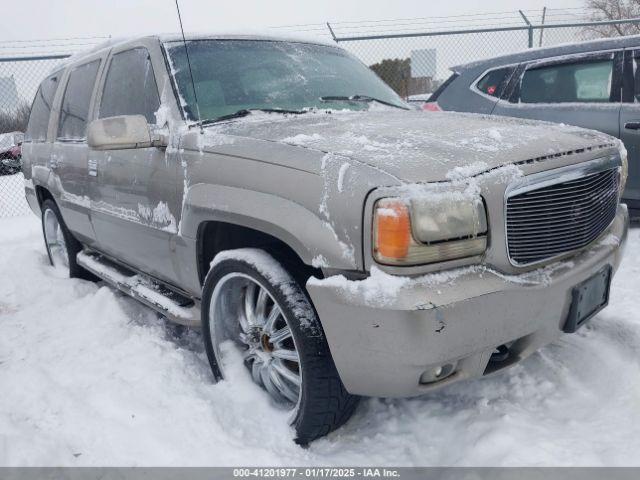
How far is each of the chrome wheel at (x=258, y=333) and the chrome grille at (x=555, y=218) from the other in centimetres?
99

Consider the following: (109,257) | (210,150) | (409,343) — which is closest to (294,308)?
(409,343)

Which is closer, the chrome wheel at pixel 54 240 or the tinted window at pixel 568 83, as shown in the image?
the chrome wheel at pixel 54 240

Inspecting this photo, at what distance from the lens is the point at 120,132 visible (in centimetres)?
253

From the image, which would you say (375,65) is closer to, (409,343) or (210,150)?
(210,150)

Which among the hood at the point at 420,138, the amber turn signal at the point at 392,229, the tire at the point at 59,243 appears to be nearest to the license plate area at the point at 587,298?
the hood at the point at 420,138

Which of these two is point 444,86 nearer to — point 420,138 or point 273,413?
point 420,138

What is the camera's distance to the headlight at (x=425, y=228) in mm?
1728

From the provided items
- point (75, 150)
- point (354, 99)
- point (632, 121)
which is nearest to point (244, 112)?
point (354, 99)

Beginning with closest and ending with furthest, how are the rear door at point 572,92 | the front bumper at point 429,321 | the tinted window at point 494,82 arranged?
the front bumper at point 429,321 < the rear door at point 572,92 < the tinted window at point 494,82

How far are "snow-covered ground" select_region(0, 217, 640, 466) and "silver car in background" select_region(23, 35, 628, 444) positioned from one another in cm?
18

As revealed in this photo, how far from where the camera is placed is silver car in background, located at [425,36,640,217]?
15.3ft

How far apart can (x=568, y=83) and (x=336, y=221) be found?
4.20 m

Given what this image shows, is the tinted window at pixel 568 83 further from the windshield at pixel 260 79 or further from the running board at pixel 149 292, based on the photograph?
the running board at pixel 149 292

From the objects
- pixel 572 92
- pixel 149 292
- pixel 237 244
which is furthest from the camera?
pixel 572 92
